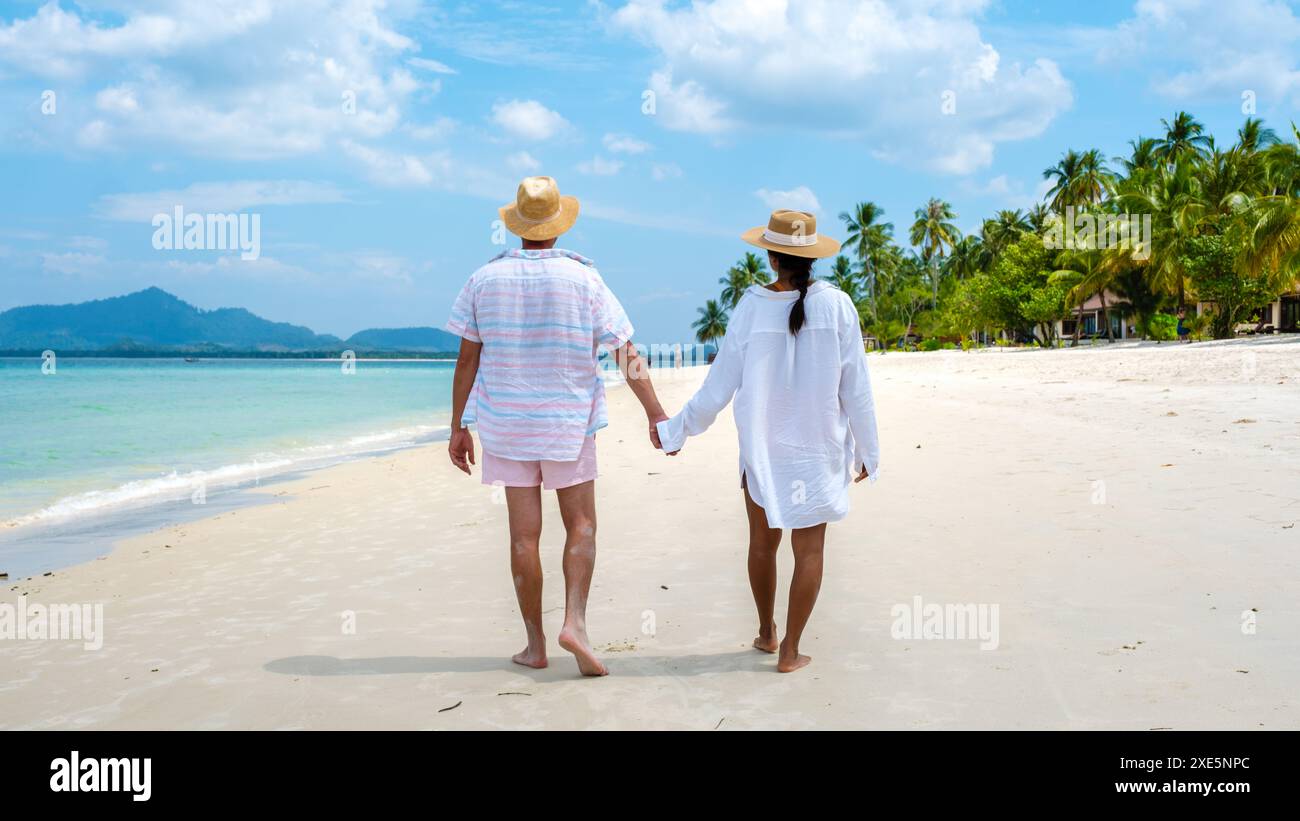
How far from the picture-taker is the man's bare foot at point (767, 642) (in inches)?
153

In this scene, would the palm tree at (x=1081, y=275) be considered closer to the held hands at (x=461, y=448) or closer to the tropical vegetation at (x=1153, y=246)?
the tropical vegetation at (x=1153, y=246)

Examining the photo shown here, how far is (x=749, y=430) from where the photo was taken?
3.68 meters

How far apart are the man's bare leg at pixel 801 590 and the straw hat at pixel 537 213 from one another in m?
1.54

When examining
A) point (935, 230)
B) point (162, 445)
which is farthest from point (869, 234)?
point (162, 445)

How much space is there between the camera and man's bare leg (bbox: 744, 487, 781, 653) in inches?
149

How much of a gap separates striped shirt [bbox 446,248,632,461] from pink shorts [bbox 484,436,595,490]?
0.05 meters

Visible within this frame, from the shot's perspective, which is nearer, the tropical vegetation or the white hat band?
the white hat band

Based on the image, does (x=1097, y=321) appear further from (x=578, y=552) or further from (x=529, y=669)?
(x=529, y=669)

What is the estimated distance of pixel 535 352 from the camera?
3.63 m

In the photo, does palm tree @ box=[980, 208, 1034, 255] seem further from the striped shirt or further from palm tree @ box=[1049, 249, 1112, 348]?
the striped shirt

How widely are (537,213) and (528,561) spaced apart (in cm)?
138

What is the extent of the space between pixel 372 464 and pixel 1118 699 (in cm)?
1137

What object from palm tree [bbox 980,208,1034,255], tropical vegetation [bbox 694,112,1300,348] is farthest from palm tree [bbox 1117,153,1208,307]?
palm tree [bbox 980,208,1034,255]

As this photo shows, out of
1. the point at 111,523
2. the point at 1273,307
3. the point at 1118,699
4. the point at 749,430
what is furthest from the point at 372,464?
the point at 1273,307
